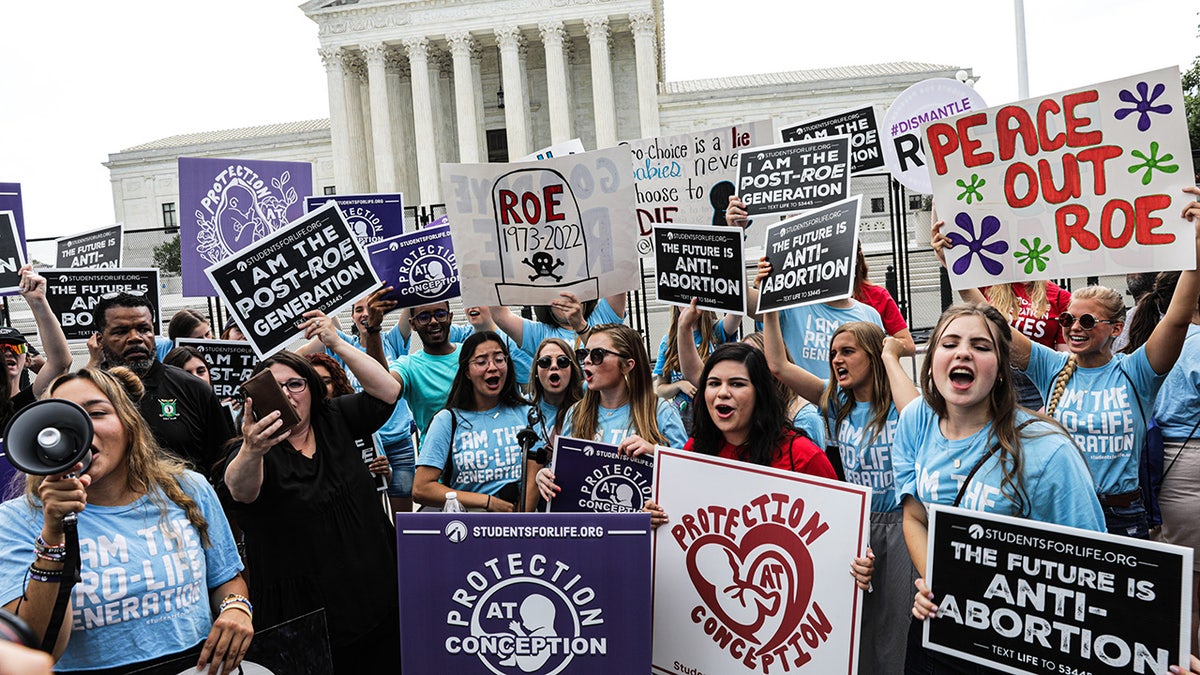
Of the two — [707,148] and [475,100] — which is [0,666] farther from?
[475,100]

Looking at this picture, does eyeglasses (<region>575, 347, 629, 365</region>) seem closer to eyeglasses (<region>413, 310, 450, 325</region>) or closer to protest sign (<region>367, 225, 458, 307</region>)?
eyeglasses (<region>413, 310, 450, 325</region>)

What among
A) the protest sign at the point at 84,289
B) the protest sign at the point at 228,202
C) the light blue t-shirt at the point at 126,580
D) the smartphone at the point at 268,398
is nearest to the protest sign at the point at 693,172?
the protest sign at the point at 228,202

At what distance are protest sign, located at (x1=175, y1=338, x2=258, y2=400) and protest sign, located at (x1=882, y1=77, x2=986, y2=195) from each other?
576 centimetres

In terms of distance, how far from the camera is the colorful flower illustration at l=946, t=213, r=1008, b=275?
15.8ft

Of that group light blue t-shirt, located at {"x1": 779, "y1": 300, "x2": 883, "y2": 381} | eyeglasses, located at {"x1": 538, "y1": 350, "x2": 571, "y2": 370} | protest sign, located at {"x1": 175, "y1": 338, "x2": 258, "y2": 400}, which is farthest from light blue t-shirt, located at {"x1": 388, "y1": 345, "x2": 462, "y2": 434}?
light blue t-shirt, located at {"x1": 779, "y1": 300, "x2": 883, "y2": 381}

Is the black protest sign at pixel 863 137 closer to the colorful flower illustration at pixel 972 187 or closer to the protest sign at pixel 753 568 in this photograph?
the colorful flower illustration at pixel 972 187

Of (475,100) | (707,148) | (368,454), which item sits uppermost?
(475,100)

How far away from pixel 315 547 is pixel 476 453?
3.65ft

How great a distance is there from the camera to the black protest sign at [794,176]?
7.25 meters

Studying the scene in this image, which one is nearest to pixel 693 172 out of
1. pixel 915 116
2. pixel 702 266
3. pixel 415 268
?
pixel 915 116

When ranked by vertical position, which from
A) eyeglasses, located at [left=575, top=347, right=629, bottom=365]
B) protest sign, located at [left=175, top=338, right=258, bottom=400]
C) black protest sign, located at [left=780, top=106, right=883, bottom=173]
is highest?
black protest sign, located at [left=780, top=106, right=883, bottom=173]

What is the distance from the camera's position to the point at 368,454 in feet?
18.3

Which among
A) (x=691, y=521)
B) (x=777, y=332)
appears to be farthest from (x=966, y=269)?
(x=691, y=521)

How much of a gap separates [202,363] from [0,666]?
16.4ft
